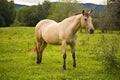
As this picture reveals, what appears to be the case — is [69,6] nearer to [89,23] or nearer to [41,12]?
[41,12]

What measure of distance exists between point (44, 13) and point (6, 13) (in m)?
29.5

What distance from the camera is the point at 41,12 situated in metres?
116

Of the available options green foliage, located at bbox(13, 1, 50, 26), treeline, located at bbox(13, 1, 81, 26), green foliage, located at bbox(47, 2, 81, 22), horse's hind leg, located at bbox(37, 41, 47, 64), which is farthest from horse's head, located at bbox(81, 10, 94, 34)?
green foliage, located at bbox(13, 1, 50, 26)

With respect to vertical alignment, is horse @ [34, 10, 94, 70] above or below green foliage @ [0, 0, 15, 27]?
above

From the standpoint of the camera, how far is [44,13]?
4626 inches

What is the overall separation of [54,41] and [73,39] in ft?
3.99

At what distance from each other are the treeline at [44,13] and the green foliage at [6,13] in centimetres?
1121

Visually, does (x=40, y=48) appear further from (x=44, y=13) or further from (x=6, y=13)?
(x=44, y=13)

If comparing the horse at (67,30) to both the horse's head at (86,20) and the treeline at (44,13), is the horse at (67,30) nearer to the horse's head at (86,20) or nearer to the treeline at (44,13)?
the horse's head at (86,20)

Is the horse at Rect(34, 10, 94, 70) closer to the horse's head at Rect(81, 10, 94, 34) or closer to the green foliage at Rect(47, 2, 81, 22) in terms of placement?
the horse's head at Rect(81, 10, 94, 34)

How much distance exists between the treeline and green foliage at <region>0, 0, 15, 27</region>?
11.2 meters

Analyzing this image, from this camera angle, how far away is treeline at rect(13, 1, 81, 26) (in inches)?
3387

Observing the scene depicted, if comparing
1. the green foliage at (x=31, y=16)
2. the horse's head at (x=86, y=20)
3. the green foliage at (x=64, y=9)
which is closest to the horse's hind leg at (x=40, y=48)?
the horse's head at (x=86, y=20)

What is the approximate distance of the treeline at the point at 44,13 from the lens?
86037 mm
